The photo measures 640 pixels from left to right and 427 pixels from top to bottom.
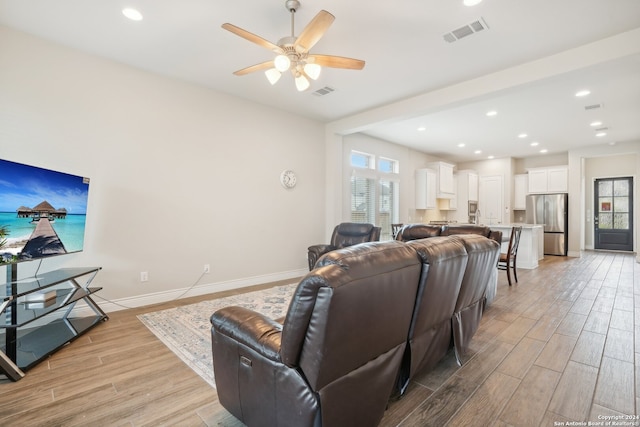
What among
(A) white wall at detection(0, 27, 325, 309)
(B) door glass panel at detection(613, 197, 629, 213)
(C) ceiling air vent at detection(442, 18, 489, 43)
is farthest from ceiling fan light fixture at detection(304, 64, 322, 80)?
(B) door glass panel at detection(613, 197, 629, 213)

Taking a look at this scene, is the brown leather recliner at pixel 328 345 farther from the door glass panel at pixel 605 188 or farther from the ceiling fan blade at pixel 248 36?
the door glass panel at pixel 605 188

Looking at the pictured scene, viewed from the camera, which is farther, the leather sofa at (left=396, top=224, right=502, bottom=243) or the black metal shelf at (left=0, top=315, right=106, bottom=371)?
the leather sofa at (left=396, top=224, right=502, bottom=243)

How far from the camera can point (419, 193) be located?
327 inches

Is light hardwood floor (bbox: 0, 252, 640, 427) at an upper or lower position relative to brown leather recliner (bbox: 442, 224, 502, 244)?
lower

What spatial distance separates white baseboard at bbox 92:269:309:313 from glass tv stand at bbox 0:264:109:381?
180 millimetres

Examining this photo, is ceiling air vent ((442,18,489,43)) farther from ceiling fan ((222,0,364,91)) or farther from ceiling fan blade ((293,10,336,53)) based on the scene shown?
ceiling fan blade ((293,10,336,53))

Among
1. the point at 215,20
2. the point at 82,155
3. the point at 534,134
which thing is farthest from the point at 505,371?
the point at 534,134

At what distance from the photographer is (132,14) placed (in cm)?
273

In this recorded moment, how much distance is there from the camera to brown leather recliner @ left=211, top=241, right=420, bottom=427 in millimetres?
1204

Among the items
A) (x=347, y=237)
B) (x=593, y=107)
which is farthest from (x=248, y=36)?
(x=593, y=107)

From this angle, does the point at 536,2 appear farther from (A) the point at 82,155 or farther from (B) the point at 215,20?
(A) the point at 82,155

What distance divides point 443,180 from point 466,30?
635 cm

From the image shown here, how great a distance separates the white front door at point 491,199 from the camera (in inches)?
368

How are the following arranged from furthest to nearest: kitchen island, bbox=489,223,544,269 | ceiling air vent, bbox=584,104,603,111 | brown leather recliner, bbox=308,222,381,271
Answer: kitchen island, bbox=489,223,544,269
ceiling air vent, bbox=584,104,603,111
brown leather recliner, bbox=308,222,381,271
